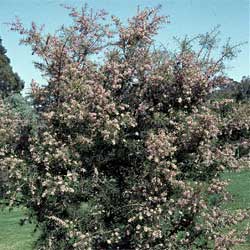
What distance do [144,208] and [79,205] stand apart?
776mm

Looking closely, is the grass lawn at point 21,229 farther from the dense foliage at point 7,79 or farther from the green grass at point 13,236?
the dense foliage at point 7,79

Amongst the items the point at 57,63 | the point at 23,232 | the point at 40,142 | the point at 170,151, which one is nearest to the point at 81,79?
the point at 57,63

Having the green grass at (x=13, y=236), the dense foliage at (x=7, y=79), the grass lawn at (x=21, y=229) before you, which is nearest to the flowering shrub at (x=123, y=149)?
the grass lawn at (x=21, y=229)

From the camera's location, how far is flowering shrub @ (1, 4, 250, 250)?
254 inches

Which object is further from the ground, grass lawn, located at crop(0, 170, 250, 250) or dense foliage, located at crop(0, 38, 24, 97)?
dense foliage, located at crop(0, 38, 24, 97)

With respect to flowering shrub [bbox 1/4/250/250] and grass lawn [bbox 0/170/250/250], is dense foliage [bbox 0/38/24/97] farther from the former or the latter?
flowering shrub [bbox 1/4/250/250]

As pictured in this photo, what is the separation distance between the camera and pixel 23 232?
20906mm

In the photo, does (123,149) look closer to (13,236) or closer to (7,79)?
(13,236)

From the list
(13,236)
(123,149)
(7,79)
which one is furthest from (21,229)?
(7,79)

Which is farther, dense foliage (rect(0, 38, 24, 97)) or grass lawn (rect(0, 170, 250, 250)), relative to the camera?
dense foliage (rect(0, 38, 24, 97))

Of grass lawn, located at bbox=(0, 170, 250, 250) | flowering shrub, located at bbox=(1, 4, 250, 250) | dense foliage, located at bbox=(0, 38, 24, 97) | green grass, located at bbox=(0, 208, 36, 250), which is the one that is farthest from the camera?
dense foliage, located at bbox=(0, 38, 24, 97)

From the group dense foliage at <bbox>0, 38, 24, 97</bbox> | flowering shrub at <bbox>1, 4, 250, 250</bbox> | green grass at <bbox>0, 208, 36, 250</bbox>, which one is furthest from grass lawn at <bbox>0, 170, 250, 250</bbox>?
dense foliage at <bbox>0, 38, 24, 97</bbox>

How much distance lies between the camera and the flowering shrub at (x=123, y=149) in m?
6.45

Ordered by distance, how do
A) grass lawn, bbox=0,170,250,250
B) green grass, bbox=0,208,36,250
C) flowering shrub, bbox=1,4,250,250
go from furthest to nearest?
green grass, bbox=0,208,36,250 < grass lawn, bbox=0,170,250,250 < flowering shrub, bbox=1,4,250,250
